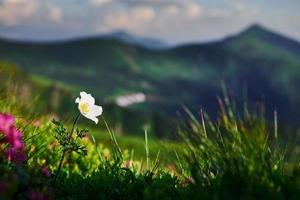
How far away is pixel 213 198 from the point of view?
4.69 meters

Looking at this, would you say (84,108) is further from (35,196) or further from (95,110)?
(35,196)

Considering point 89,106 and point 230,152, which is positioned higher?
point 89,106

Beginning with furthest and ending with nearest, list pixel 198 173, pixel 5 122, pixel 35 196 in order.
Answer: pixel 198 173 → pixel 5 122 → pixel 35 196

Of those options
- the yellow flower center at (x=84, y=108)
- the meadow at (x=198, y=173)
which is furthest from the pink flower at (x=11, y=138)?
the yellow flower center at (x=84, y=108)

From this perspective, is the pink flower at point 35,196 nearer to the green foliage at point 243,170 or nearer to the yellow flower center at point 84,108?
the green foliage at point 243,170

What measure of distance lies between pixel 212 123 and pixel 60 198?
214 centimetres

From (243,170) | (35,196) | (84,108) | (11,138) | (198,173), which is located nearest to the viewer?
(35,196)

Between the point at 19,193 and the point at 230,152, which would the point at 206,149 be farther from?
the point at 19,193

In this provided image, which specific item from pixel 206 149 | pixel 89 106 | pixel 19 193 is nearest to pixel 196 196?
pixel 206 149

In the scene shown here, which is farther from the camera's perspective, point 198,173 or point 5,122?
point 198,173

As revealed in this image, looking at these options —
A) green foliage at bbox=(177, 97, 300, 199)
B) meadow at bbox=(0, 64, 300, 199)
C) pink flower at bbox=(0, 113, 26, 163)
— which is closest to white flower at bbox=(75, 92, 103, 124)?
meadow at bbox=(0, 64, 300, 199)

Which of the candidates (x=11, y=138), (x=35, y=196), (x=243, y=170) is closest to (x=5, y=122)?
(x=11, y=138)

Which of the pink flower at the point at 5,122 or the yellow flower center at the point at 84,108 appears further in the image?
the yellow flower center at the point at 84,108

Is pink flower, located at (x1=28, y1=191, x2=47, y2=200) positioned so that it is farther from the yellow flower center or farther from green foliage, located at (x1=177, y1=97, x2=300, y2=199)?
the yellow flower center
